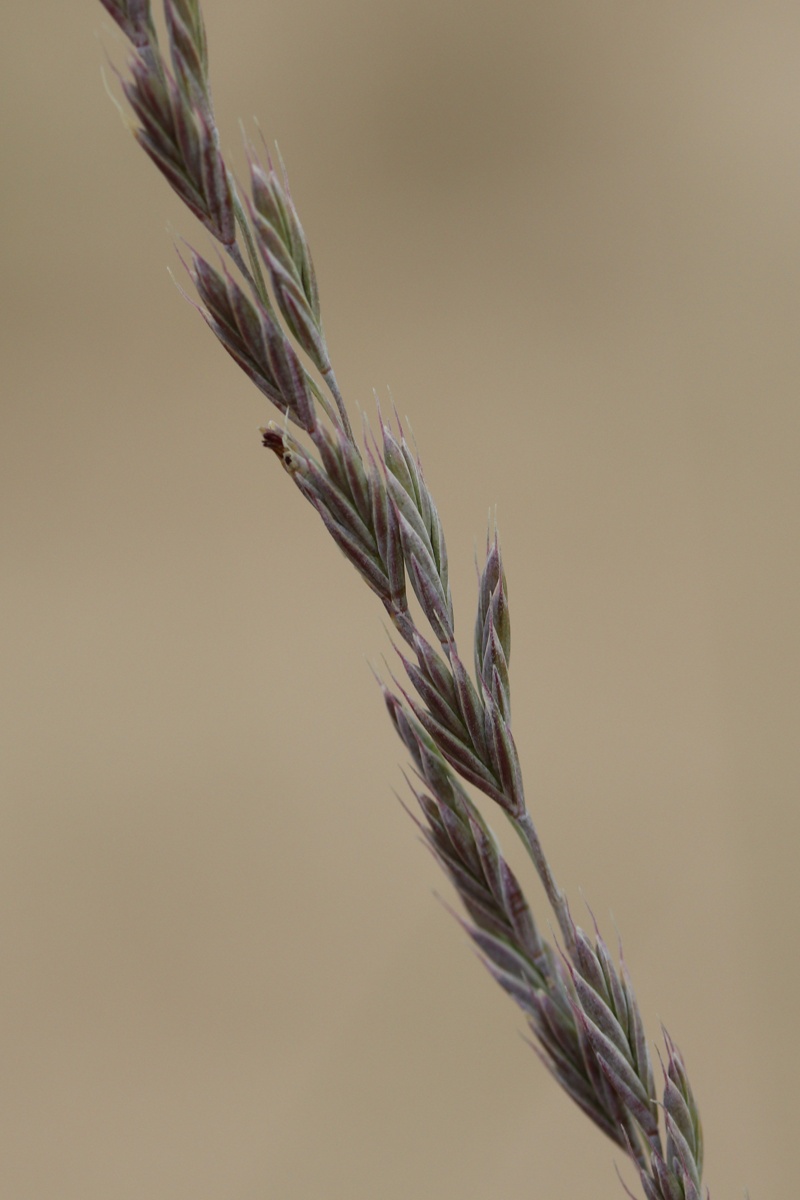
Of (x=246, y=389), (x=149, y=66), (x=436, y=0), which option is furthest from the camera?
(x=246, y=389)

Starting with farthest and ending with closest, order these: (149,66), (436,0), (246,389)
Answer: (246,389), (436,0), (149,66)

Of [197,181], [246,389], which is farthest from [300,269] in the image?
[246,389]

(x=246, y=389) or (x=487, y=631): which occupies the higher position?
(x=246, y=389)

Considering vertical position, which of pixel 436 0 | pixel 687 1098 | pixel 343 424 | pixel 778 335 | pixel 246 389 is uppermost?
pixel 436 0

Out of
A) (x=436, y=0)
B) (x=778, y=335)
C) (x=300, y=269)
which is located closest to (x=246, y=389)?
(x=436, y=0)

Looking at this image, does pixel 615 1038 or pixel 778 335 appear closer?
pixel 615 1038

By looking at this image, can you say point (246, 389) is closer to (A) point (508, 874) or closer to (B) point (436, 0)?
(B) point (436, 0)
